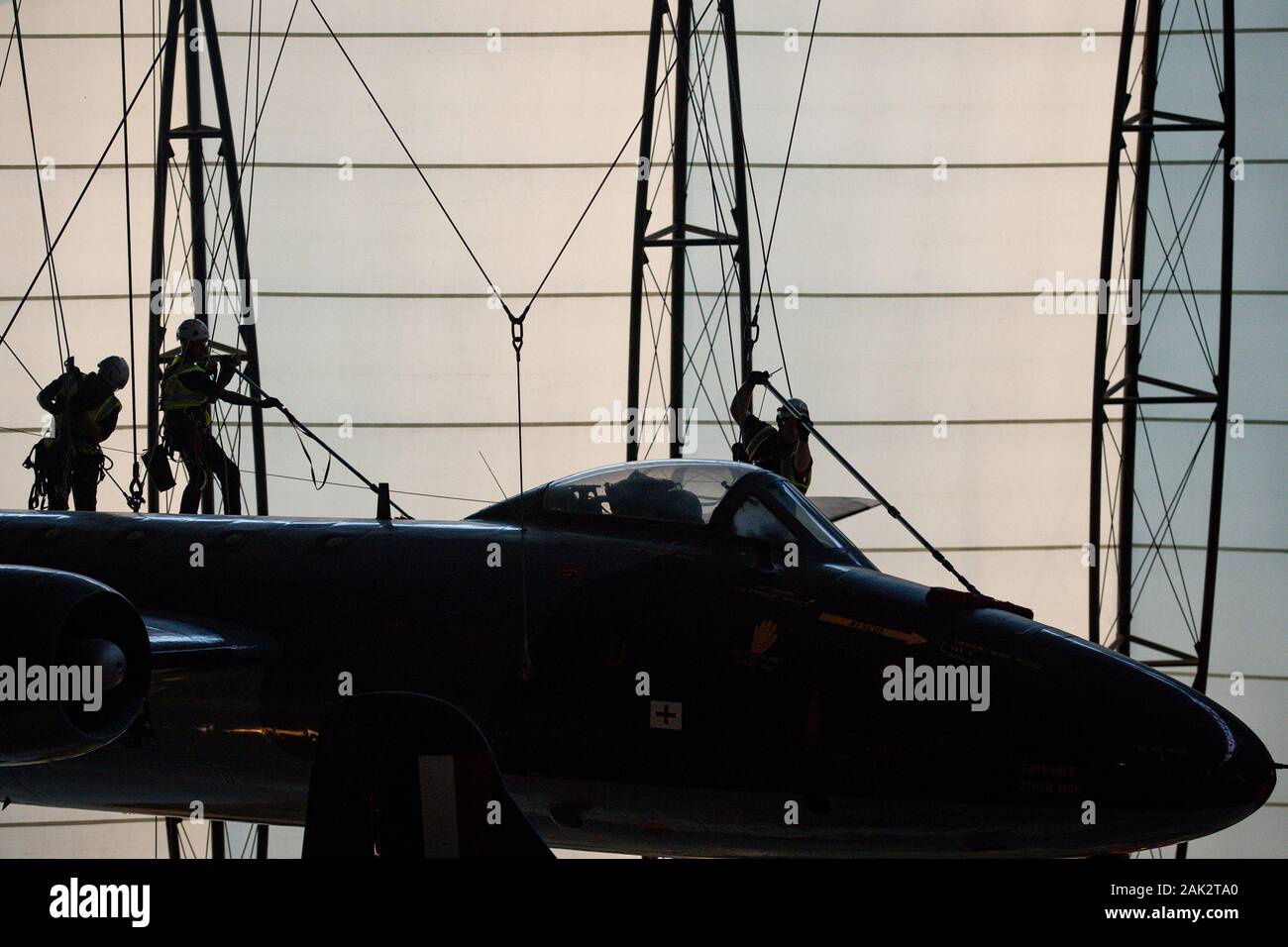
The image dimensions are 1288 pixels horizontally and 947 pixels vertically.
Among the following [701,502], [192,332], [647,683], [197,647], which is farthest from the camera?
[192,332]

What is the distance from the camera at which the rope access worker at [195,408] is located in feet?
34.8

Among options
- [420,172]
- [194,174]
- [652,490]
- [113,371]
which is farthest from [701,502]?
[420,172]

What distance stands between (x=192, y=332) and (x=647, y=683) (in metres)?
6.29

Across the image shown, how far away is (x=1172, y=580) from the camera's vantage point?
58.0 ft

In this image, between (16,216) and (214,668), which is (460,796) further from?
(16,216)

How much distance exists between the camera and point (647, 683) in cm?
561

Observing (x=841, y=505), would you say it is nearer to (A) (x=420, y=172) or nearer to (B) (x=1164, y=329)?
(A) (x=420, y=172)

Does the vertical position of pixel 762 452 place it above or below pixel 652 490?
below

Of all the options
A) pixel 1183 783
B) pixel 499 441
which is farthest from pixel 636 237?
pixel 1183 783

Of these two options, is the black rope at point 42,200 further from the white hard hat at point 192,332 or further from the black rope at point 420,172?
the black rope at point 420,172

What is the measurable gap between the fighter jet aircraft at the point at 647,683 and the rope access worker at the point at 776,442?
4.21 metres

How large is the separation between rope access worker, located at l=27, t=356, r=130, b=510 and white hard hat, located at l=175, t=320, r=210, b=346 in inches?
23.1
